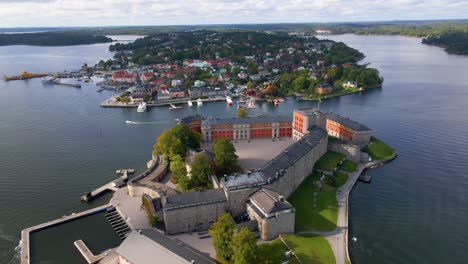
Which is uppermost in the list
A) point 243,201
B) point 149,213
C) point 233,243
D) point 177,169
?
point 177,169

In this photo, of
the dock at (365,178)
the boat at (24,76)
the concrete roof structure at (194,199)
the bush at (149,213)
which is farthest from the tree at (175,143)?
the boat at (24,76)

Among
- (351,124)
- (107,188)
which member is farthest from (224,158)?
(351,124)

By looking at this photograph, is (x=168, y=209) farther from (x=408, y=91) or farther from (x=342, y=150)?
(x=408, y=91)

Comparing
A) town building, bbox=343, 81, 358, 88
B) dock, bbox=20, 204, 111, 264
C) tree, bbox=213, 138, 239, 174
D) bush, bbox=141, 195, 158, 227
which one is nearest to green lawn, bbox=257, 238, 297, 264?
bush, bbox=141, 195, 158, 227

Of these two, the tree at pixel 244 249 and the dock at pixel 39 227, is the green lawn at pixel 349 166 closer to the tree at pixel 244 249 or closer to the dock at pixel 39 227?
the tree at pixel 244 249

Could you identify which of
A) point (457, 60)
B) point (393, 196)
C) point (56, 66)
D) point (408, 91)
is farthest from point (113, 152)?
point (457, 60)

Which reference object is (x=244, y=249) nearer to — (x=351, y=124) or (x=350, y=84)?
(x=351, y=124)

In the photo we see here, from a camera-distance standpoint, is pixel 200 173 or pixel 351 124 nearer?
pixel 200 173

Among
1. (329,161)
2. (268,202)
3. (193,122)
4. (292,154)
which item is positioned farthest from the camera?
(193,122)

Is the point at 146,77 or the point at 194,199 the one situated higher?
the point at 146,77
